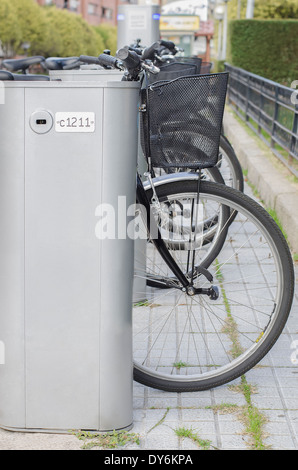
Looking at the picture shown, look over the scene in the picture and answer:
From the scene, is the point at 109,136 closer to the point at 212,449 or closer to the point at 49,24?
the point at 212,449

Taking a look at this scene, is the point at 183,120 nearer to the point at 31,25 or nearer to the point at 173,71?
the point at 173,71

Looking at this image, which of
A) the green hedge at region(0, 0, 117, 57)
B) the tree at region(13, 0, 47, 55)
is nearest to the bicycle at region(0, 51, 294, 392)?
the green hedge at region(0, 0, 117, 57)

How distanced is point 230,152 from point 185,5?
44072mm

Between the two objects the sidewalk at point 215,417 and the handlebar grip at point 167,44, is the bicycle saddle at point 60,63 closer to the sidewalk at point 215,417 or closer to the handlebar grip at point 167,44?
the handlebar grip at point 167,44

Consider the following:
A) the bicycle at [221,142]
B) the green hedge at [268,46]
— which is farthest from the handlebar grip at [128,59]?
the green hedge at [268,46]

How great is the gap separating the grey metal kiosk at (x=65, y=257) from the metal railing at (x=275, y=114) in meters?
4.43

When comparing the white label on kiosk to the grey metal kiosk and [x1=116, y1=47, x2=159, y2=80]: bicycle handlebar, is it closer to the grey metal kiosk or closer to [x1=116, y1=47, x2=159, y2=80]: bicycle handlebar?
the grey metal kiosk

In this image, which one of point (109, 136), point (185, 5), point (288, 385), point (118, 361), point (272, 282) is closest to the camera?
point (109, 136)

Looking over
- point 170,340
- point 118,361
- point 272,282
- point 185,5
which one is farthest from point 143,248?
point 185,5

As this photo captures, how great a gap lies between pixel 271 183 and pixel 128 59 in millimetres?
4197

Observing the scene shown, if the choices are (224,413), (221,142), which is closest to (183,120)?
(224,413)

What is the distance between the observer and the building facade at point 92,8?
65000 mm

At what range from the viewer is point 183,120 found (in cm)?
310

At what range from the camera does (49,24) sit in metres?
47.8
